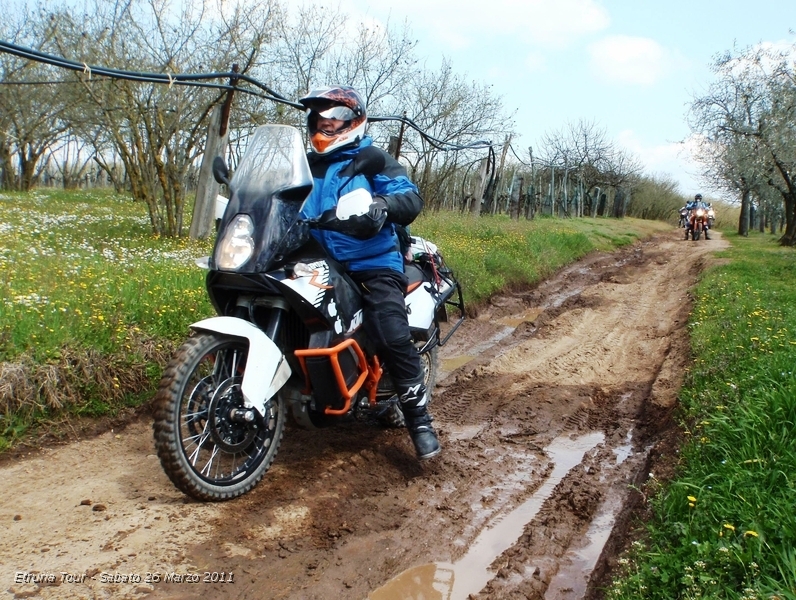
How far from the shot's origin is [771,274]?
1220cm

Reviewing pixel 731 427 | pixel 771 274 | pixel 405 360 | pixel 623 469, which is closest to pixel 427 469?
pixel 405 360

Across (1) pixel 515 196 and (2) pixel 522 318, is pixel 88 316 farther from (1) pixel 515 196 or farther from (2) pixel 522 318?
(1) pixel 515 196

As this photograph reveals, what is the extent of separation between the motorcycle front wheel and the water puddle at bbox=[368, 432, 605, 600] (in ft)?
3.32

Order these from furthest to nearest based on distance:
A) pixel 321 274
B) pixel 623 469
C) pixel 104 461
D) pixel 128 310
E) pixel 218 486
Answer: pixel 128 310 < pixel 623 469 < pixel 104 461 < pixel 321 274 < pixel 218 486

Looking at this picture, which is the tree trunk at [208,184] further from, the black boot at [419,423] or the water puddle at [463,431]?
the black boot at [419,423]

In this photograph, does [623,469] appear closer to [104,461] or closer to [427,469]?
[427,469]

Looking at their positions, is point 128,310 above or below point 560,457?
above

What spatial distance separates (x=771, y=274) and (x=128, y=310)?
1147 centimetres

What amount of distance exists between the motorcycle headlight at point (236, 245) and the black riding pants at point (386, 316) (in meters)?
0.74

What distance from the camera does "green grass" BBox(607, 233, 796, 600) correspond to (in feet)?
8.09

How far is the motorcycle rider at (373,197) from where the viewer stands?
12.3 ft

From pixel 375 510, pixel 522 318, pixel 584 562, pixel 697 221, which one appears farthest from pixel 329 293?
pixel 697 221

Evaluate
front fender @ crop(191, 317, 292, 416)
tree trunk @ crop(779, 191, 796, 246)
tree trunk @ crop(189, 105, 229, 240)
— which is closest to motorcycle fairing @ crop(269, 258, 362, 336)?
front fender @ crop(191, 317, 292, 416)

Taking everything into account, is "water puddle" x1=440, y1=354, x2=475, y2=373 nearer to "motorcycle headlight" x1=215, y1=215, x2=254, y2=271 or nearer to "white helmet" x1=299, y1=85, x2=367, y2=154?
"white helmet" x1=299, y1=85, x2=367, y2=154
